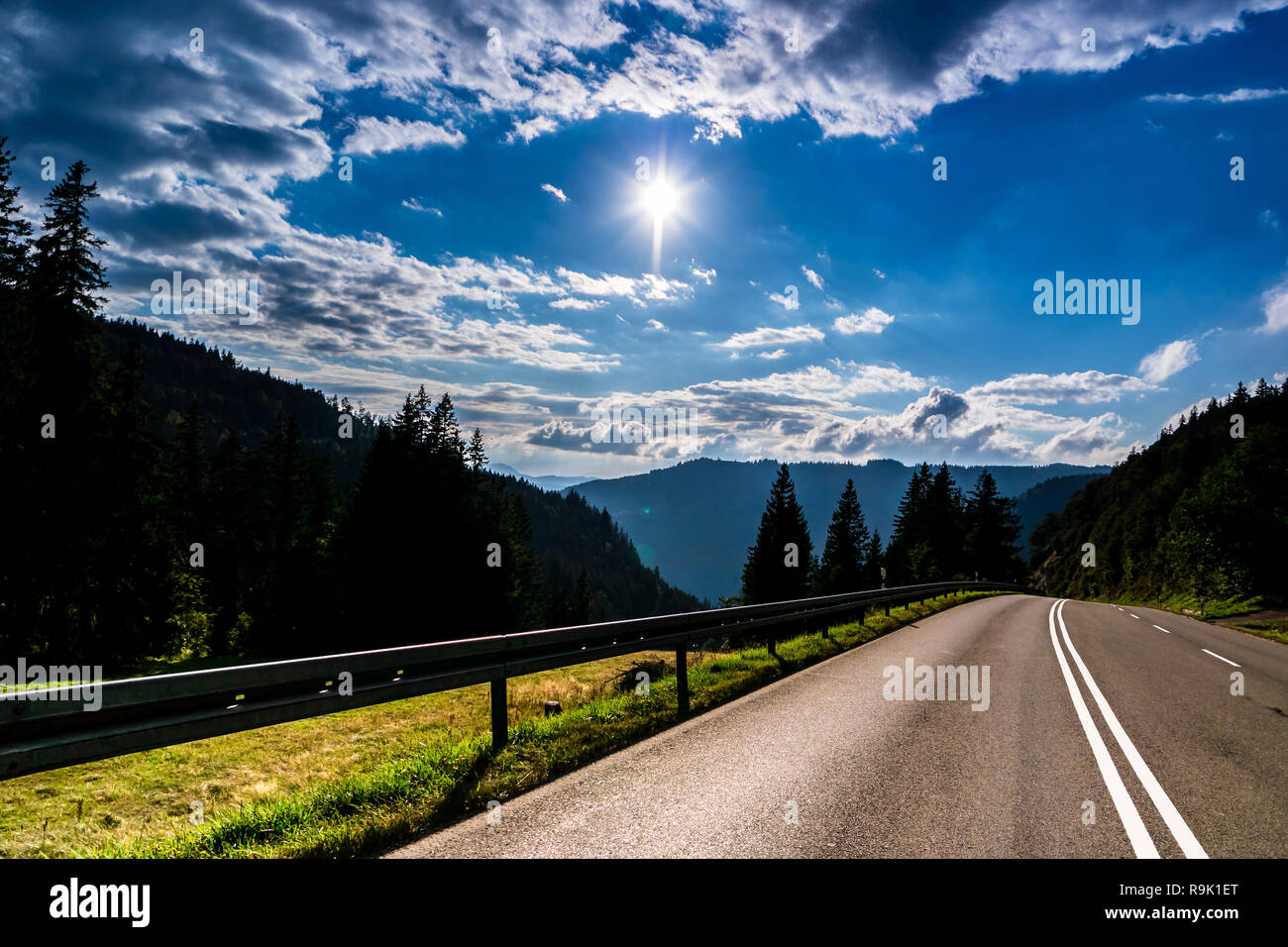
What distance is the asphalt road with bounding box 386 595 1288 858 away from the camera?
12.3 ft

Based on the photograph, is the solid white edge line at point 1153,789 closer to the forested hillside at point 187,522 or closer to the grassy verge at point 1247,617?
the grassy verge at point 1247,617

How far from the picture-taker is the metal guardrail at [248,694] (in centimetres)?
313

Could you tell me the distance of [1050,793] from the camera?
4684mm

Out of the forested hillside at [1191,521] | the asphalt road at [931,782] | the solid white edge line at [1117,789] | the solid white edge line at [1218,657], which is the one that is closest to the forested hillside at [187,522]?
the asphalt road at [931,782]

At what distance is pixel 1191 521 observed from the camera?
125 feet

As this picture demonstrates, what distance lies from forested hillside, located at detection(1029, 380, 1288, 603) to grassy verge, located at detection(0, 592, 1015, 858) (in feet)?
121

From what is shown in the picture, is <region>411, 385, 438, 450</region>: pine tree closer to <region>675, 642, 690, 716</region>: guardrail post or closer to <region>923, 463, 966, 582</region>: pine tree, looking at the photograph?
<region>675, 642, 690, 716</region>: guardrail post

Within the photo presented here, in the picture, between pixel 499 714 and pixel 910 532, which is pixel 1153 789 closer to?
pixel 499 714

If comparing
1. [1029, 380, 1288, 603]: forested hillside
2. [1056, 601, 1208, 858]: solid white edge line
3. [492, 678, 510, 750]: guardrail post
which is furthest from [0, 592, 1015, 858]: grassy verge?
[1029, 380, 1288, 603]: forested hillside

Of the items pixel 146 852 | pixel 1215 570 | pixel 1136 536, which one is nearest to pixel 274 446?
pixel 146 852

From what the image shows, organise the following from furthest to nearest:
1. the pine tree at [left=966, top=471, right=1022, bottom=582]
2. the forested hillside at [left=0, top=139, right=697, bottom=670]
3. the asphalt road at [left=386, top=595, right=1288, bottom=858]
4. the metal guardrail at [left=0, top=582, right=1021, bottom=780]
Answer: the pine tree at [left=966, top=471, right=1022, bottom=582], the forested hillside at [left=0, top=139, right=697, bottom=670], the asphalt road at [left=386, top=595, right=1288, bottom=858], the metal guardrail at [left=0, top=582, right=1021, bottom=780]

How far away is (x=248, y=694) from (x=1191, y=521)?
166 ft
